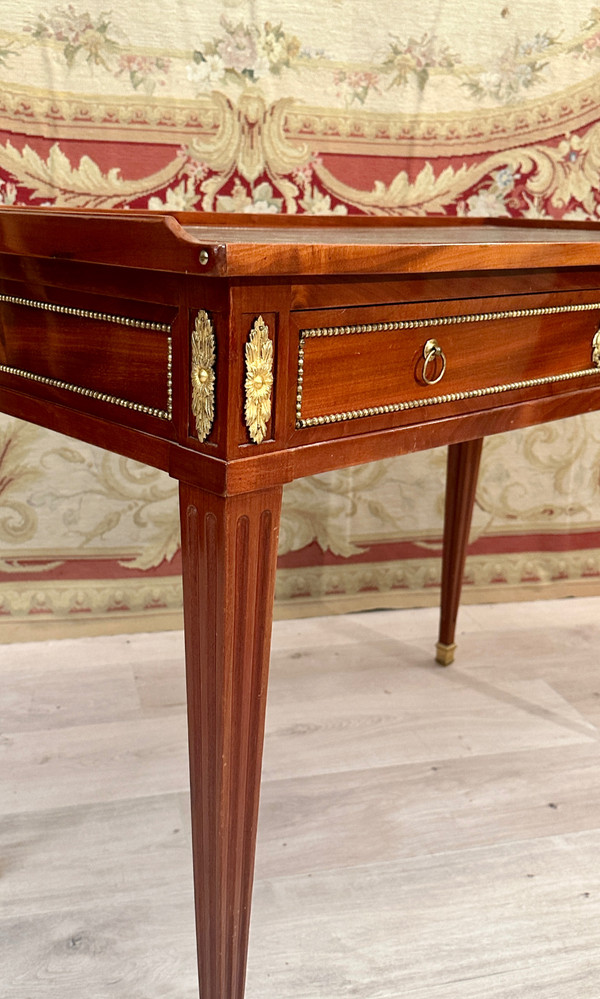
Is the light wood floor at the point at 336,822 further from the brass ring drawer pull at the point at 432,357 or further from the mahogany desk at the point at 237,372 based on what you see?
the brass ring drawer pull at the point at 432,357

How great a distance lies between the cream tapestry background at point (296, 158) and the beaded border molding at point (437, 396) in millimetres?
890

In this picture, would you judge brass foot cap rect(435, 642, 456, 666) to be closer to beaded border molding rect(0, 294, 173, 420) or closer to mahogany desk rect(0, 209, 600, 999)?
mahogany desk rect(0, 209, 600, 999)

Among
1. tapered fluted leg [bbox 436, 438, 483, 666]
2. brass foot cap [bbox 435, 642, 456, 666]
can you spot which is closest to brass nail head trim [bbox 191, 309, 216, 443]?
tapered fluted leg [bbox 436, 438, 483, 666]

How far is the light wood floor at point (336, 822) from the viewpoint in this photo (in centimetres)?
113

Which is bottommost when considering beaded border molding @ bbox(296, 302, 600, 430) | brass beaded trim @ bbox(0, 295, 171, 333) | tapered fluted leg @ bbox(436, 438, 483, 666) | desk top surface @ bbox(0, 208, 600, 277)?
tapered fluted leg @ bbox(436, 438, 483, 666)

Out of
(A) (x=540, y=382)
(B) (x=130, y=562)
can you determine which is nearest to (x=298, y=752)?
(B) (x=130, y=562)

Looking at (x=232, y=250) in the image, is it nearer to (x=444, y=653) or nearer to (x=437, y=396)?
(x=437, y=396)

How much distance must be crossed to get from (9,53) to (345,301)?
1.19 m

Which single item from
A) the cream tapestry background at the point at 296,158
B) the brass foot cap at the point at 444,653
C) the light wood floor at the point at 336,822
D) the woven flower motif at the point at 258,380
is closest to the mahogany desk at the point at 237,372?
the woven flower motif at the point at 258,380

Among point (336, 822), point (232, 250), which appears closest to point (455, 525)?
point (336, 822)

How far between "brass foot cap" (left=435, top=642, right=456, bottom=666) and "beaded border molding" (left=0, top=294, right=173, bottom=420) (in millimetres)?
1185

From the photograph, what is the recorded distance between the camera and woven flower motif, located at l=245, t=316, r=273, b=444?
2.47ft

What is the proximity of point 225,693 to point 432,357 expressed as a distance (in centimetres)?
41

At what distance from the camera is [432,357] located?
0.95 metres
